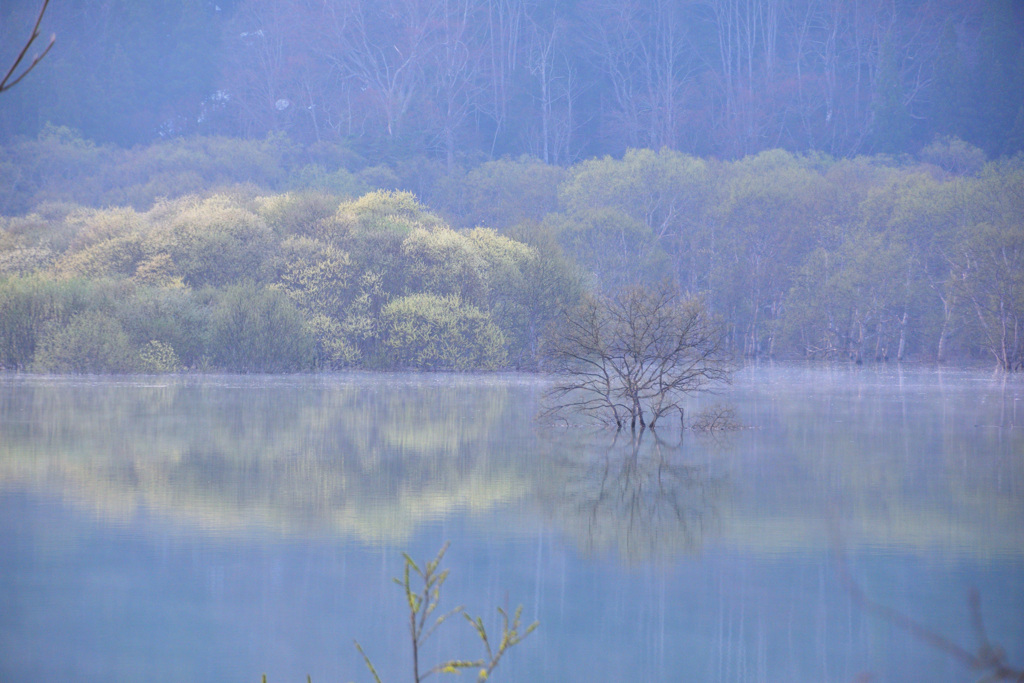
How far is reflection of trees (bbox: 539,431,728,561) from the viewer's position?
41.3 ft

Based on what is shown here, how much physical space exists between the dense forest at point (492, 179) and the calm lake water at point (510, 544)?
5605mm

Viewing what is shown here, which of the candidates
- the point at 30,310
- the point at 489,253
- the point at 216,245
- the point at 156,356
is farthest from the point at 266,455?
the point at 489,253

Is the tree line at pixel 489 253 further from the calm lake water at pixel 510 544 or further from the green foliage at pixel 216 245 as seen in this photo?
the calm lake water at pixel 510 544

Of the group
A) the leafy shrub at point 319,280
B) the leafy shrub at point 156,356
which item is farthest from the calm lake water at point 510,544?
the leafy shrub at point 319,280

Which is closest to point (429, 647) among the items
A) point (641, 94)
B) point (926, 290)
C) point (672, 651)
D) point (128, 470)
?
point (672, 651)

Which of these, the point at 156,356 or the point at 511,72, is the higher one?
the point at 511,72

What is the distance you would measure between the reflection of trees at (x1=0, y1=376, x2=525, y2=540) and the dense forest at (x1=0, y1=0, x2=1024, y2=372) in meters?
6.11

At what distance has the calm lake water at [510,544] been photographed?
8.66 m

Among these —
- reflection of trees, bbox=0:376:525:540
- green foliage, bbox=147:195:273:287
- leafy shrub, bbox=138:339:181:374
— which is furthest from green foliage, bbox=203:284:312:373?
reflection of trees, bbox=0:376:525:540

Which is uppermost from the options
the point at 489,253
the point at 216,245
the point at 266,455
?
the point at 489,253

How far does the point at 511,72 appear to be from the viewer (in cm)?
9038

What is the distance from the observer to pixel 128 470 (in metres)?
17.0

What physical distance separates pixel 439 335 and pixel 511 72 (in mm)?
52007

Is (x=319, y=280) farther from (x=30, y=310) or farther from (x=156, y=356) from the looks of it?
(x=30, y=310)
